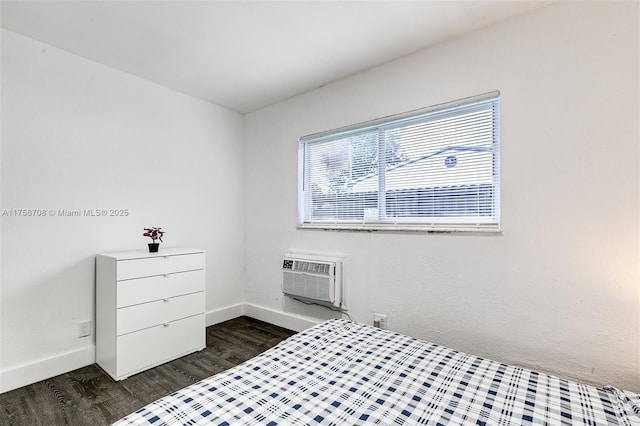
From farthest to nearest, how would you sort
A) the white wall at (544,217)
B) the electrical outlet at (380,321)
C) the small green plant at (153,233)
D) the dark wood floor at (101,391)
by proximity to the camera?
the small green plant at (153,233)
the electrical outlet at (380,321)
the dark wood floor at (101,391)
the white wall at (544,217)

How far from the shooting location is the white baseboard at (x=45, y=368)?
199 centimetres

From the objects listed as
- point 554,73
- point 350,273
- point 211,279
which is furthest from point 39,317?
point 554,73

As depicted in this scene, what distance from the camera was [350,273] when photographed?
2.65 m

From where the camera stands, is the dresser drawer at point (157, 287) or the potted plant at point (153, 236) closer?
the dresser drawer at point (157, 287)

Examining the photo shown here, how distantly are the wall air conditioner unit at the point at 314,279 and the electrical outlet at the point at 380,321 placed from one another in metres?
0.32

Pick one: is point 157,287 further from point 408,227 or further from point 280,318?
point 408,227

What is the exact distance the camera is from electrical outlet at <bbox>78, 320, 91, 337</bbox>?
231cm

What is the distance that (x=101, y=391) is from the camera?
198cm

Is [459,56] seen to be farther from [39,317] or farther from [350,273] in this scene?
[39,317]

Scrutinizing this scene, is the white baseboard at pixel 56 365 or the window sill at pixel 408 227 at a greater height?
the window sill at pixel 408 227

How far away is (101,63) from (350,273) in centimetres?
271

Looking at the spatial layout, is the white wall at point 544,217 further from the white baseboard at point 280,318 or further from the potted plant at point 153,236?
the potted plant at point 153,236

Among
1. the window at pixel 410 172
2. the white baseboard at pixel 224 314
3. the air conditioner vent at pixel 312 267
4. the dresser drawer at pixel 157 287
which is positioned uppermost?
the window at pixel 410 172

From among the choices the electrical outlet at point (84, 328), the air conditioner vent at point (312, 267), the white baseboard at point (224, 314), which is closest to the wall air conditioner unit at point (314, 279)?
the air conditioner vent at point (312, 267)
